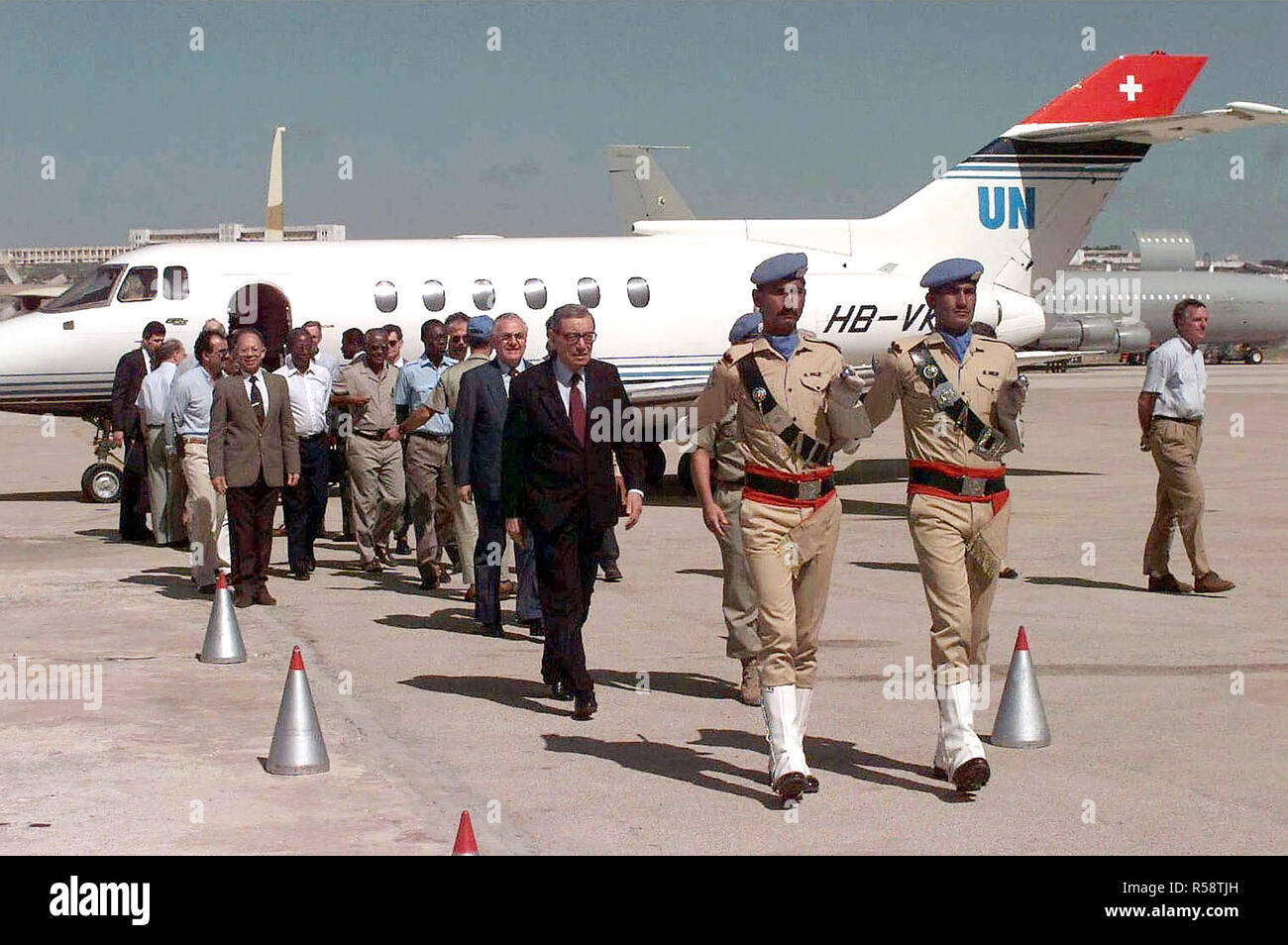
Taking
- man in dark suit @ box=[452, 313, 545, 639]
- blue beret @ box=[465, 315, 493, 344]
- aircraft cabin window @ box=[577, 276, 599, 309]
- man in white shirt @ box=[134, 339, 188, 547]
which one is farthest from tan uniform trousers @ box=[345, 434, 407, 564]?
aircraft cabin window @ box=[577, 276, 599, 309]

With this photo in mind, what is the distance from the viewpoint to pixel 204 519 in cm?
1336

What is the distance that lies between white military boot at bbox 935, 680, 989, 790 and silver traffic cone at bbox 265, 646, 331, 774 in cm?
280

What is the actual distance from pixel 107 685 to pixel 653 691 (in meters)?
3.14

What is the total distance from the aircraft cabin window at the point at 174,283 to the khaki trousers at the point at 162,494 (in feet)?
16.8

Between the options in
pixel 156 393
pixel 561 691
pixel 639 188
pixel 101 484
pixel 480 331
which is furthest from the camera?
pixel 639 188

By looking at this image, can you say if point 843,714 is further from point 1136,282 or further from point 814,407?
point 1136,282

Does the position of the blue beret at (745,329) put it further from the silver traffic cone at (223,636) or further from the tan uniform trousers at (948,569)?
the silver traffic cone at (223,636)

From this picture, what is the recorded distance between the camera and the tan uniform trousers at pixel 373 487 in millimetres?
14344

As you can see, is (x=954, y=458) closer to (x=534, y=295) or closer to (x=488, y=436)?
(x=488, y=436)

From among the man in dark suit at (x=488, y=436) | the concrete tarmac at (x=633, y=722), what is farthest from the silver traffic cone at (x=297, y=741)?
the man in dark suit at (x=488, y=436)

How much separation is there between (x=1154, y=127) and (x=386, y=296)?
10646mm

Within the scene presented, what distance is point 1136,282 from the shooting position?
208 feet

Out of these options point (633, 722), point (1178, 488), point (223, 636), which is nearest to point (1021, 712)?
point (633, 722)
